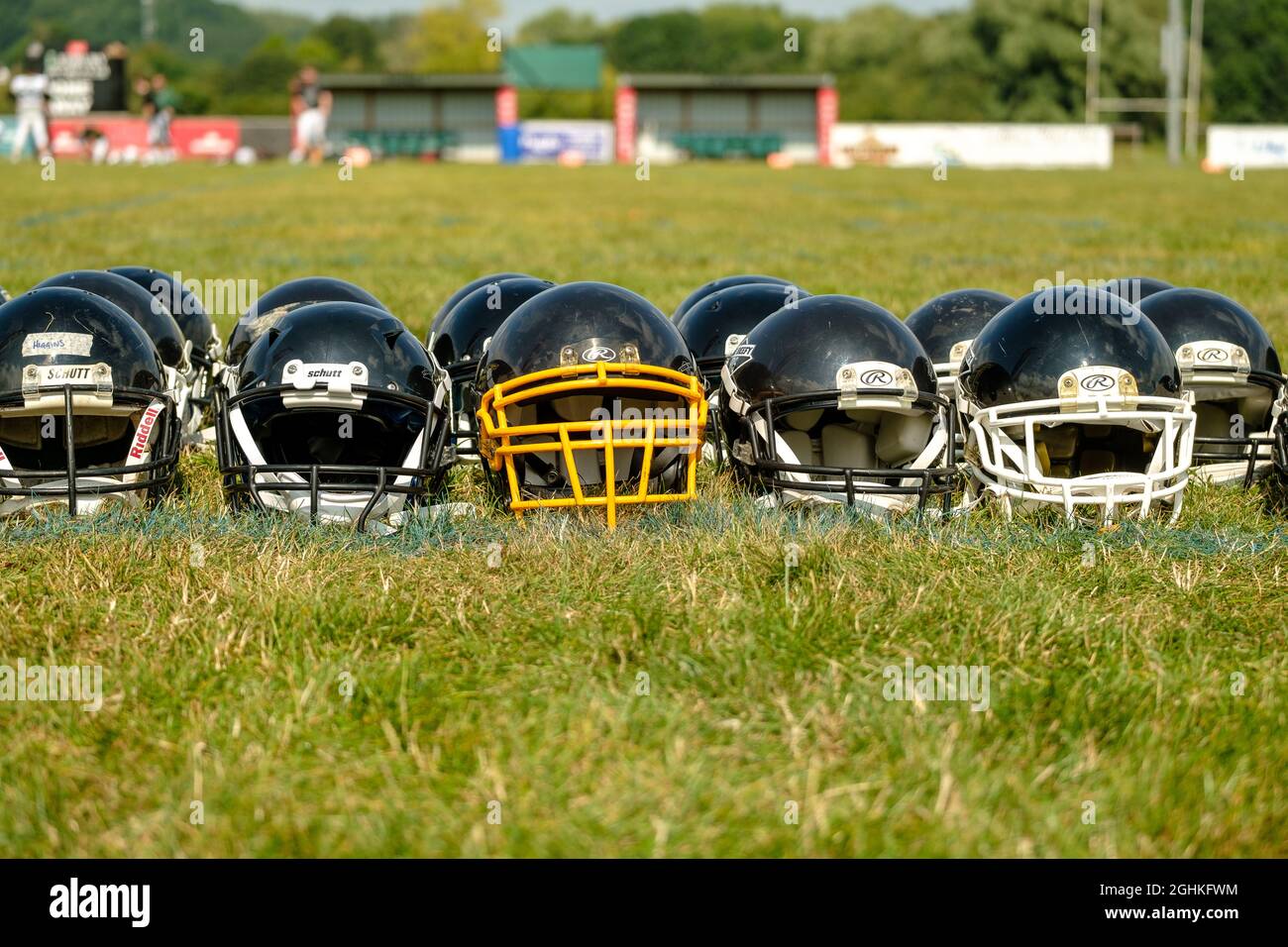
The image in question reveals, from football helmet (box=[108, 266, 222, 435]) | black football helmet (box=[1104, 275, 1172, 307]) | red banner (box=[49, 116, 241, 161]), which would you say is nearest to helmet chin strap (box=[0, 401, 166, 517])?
football helmet (box=[108, 266, 222, 435])

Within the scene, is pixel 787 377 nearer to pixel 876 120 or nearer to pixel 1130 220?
pixel 1130 220

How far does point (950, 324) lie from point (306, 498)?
2288 mm

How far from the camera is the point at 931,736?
2266mm

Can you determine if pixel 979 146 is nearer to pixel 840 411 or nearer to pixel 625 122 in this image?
pixel 625 122

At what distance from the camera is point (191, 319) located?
4977 mm

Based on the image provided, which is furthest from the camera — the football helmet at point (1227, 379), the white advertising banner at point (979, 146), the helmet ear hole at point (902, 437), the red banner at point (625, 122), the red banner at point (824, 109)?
the red banner at point (824, 109)

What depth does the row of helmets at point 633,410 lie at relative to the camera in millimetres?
3439

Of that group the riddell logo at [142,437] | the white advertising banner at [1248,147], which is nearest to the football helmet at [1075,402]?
the riddell logo at [142,437]

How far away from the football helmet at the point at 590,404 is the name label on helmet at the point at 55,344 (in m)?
1.10

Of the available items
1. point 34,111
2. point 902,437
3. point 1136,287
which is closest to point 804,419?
point 902,437

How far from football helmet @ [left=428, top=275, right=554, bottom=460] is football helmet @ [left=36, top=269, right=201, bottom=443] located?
34.3 inches

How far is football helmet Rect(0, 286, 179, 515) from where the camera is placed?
11.2 ft

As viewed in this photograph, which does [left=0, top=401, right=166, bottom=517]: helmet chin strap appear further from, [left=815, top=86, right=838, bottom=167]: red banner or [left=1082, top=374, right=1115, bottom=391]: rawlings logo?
[left=815, top=86, right=838, bottom=167]: red banner

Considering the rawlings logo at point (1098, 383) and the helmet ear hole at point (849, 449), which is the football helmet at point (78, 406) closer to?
the helmet ear hole at point (849, 449)
